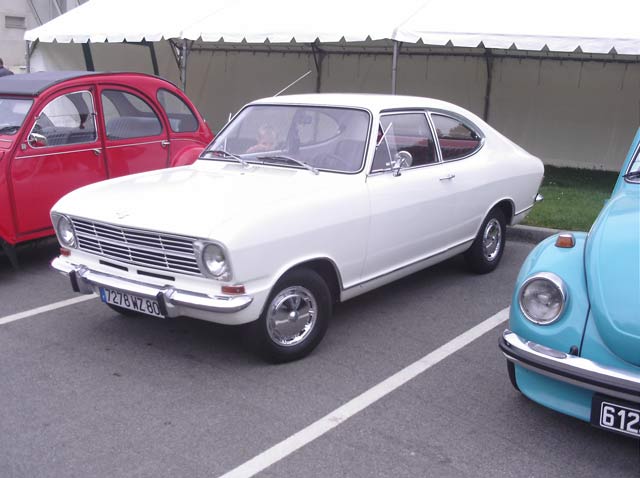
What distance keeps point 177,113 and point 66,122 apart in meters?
1.47

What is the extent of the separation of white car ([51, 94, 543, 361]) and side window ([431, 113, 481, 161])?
1cm

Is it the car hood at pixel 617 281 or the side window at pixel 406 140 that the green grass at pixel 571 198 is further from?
the car hood at pixel 617 281

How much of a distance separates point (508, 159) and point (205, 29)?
256 inches

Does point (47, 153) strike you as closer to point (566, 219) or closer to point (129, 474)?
point (129, 474)

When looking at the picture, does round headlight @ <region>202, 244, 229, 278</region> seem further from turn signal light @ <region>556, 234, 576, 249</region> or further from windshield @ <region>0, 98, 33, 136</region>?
windshield @ <region>0, 98, 33, 136</region>

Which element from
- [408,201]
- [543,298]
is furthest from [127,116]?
[543,298]

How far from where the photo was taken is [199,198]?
433 cm

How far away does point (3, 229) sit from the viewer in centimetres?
598

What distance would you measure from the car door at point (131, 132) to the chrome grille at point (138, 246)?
251 centimetres

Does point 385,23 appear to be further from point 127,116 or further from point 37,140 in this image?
point 37,140

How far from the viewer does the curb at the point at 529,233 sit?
7.49 m

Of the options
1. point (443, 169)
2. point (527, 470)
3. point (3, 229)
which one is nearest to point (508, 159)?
point (443, 169)

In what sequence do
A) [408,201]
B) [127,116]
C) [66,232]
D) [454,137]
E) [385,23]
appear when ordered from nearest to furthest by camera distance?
[66,232] → [408,201] → [454,137] → [127,116] → [385,23]

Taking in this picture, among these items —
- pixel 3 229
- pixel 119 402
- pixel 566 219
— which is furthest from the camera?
pixel 566 219
